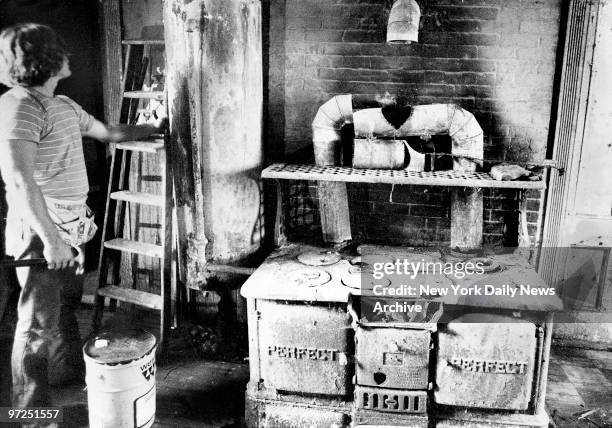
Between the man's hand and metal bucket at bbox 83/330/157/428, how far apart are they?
1.76 feet

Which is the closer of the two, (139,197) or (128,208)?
(139,197)

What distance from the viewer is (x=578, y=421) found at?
3352 millimetres

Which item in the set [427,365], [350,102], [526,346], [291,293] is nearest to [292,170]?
[350,102]

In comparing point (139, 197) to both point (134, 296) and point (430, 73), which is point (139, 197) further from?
point (430, 73)

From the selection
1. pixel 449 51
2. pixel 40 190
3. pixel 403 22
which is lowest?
pixel 40 190

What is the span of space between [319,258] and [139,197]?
159 centimetres

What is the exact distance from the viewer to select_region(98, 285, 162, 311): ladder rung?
13.5 ft

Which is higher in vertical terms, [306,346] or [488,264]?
[488,264]

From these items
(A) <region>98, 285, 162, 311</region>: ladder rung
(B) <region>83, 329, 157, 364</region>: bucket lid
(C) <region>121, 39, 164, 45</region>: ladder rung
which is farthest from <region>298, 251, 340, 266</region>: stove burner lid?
(C) <region>121, 39, 164, 45</region>: ladder rung

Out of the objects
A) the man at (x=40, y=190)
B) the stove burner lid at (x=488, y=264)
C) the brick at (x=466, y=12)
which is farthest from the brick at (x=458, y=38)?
the man at (x=40, y=190)

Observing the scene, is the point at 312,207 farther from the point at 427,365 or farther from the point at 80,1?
the point at 80,1

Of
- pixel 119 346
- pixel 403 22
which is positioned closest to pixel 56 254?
pixel 119 346

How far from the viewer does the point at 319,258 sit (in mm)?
3676

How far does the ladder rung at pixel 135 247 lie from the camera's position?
4.07 m
